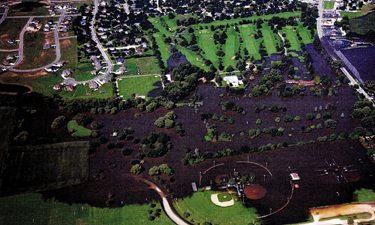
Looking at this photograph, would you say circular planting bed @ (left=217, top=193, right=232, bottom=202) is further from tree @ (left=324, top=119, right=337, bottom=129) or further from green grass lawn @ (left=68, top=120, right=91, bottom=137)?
green grass lawn @ (left=68, top=120, right=91, bottom=137)

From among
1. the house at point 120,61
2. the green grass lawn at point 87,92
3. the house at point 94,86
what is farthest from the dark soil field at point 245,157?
the house at point 120,61

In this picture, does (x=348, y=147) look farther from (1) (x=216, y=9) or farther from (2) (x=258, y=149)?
(1) (x=216, y=9)

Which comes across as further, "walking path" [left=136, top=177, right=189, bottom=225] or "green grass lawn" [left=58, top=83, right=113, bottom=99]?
"green grass lawn" [left=58, top=83, right=113, bottom=99]

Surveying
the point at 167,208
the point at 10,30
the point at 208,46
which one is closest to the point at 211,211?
the point at 167,208

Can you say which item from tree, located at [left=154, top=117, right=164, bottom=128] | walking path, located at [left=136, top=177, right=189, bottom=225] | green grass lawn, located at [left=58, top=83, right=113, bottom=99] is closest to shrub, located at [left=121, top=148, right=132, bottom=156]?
walking path, located at [left=136, top=177, right=189, bottom=225]

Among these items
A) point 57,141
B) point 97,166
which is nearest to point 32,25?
point 57,141

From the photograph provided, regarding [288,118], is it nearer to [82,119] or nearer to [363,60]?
[363,60]

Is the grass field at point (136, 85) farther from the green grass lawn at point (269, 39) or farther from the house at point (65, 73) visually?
the green grass lawn at point (269, 39)
